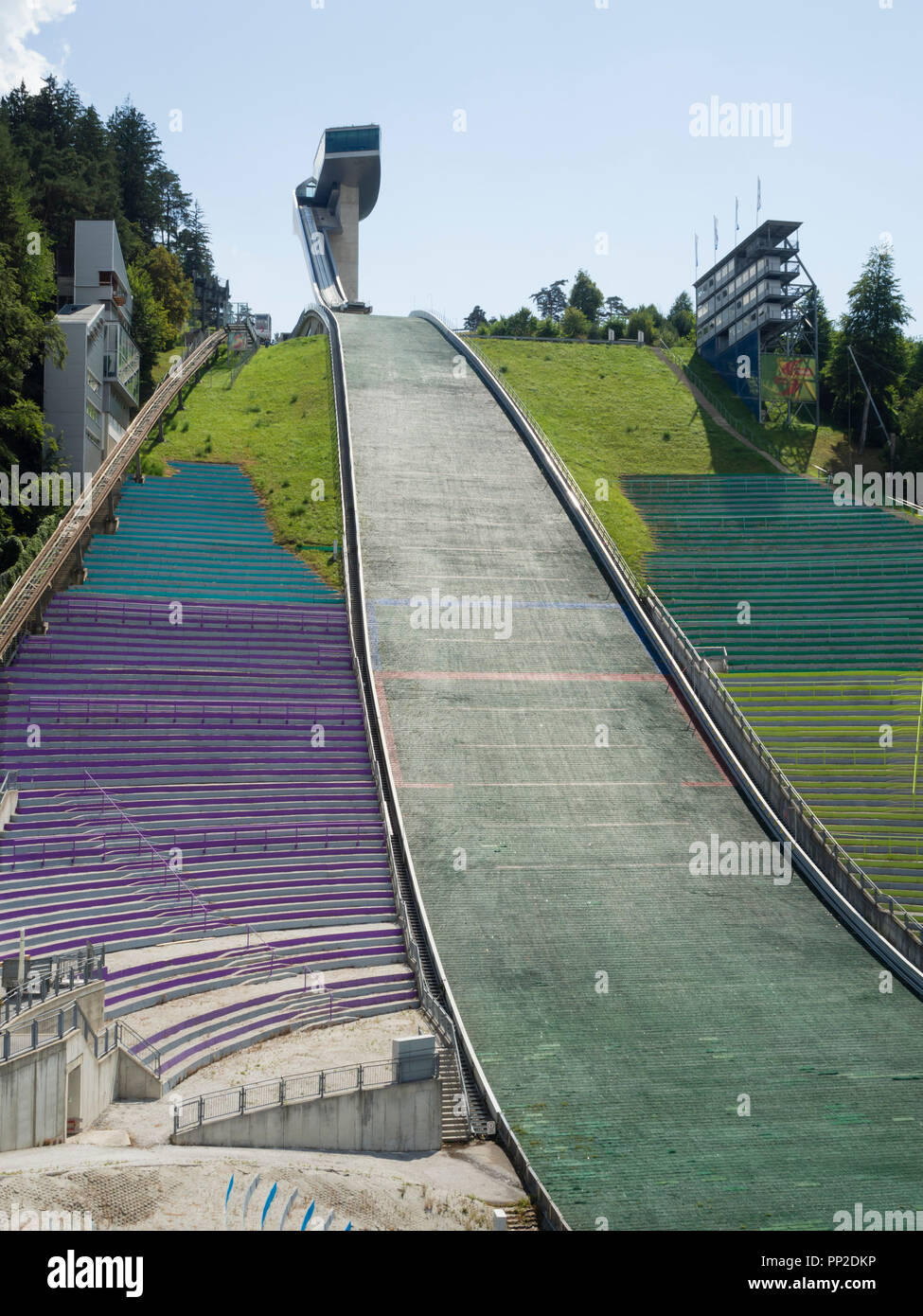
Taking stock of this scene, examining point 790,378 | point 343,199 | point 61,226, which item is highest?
point 343,199

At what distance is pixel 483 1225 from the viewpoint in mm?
14453

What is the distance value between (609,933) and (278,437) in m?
32.4

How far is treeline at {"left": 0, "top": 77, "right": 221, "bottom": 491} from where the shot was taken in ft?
120

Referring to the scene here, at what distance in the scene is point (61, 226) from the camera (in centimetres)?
5322

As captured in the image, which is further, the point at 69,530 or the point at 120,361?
the point at 120,361
